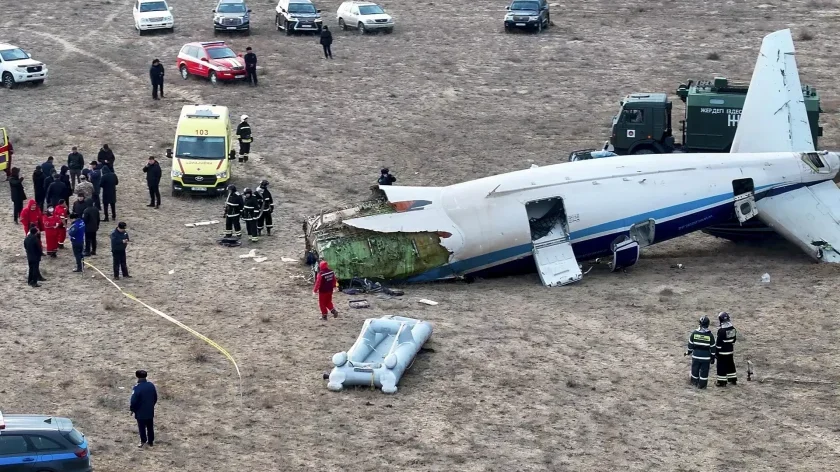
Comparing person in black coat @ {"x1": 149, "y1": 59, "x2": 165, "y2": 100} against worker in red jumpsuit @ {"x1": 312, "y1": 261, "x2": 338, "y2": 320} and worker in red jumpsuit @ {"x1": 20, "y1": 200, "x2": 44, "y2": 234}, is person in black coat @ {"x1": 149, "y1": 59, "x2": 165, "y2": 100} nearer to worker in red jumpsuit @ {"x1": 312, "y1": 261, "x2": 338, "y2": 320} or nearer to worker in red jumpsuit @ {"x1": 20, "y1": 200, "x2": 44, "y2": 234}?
worker in red jumpsuit @ {"x1": 20, "y1": 200, "x2": 44, "y2": 234}

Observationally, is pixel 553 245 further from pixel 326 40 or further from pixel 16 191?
pixel 326 40

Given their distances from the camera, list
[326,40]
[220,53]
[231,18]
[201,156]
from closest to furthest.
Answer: [201,156]
[220,53]
[326,40]
[231,18]

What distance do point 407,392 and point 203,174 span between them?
16294mm

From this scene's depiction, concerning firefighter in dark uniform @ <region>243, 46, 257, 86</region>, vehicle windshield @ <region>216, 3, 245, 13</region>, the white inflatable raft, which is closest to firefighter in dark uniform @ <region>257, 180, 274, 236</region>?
the white inflatable raft

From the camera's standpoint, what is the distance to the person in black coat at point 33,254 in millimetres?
30881

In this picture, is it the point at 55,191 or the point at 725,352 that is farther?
the point at 55,191

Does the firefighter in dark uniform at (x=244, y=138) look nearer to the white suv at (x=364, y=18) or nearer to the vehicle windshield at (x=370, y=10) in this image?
the white suv at (x=364, y=18)

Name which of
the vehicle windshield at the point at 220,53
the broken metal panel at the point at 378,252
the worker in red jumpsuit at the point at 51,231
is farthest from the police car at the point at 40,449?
the vehicle windshield at the point at 220,53

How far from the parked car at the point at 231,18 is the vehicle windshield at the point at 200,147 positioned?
20056 mm

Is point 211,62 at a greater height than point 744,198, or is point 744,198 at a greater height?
point 744,198

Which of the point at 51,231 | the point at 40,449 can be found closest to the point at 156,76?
the point at 51,231

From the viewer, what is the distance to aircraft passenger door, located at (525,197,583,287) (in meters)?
31.8

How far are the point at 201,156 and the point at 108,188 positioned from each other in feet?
12.4

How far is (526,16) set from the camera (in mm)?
57812
